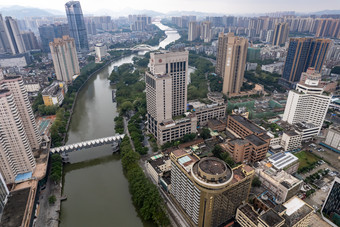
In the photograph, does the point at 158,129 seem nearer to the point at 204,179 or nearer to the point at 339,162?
the point at 204,179

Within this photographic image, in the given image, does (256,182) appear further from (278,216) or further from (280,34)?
(280,34)

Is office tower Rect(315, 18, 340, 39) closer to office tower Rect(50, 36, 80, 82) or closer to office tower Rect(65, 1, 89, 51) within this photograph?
office tower Rect(50, 36, 80, 82)

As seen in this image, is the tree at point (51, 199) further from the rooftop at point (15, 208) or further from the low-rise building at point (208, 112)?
the low-rise building at point (208, 112)

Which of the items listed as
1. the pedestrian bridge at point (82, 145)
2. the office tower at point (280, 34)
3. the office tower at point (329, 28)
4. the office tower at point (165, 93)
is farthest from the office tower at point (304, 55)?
the office tower at point (329, 28)

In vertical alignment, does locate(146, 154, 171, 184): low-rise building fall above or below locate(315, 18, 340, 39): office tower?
below

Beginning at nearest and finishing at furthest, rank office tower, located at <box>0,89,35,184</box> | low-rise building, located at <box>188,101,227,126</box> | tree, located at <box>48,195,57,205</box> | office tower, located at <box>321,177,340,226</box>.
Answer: office tower, located at <box>321,177,340,226</box>
office tower, located at <box>0,89,35,184</box>
tree, located at <box>48,195,57,205</box>
low-rise building, located at <box>188,101,227,126</box>

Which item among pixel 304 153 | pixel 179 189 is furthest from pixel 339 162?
pixel 179 189

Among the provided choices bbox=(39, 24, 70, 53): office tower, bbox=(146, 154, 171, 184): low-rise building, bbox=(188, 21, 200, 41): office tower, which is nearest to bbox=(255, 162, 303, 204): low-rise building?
bbox=(146, 154, 171, 184): low-rise building
